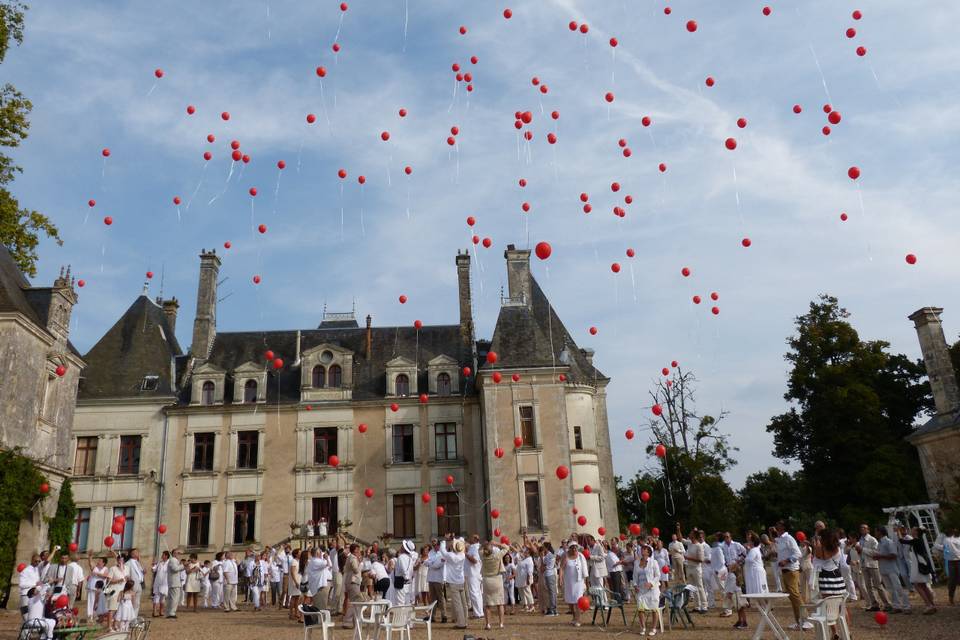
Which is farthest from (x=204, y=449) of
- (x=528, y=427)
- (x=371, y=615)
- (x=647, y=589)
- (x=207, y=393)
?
(x=647, y=589)

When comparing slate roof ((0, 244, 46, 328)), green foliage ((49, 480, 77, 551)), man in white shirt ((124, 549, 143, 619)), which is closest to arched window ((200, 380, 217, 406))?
green foliage ((49, 480, 77, 551))

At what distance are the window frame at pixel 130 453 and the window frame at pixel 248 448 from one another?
3.96 metres

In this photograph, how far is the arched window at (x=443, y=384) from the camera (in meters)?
30.6

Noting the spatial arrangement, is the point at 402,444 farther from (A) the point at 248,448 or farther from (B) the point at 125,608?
(B) the point at 125,608

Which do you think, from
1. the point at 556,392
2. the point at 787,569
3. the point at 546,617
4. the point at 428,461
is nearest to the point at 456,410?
the point at 428,461

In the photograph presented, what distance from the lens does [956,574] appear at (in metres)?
13.9

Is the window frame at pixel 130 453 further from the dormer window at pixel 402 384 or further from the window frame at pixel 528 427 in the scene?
the window frame at pixel 528 427

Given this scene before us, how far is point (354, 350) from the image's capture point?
3253 centimetres

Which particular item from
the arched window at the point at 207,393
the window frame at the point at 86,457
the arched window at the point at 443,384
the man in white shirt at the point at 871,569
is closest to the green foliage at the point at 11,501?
the window frame at the point at 86,457

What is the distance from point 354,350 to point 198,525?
9.95 meters

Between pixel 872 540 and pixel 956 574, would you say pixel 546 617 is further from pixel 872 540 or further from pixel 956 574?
pixel 956 574

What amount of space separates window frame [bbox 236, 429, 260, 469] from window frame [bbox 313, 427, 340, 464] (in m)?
2.35

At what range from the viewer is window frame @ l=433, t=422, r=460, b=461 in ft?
97.0

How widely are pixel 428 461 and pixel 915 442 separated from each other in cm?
1880
